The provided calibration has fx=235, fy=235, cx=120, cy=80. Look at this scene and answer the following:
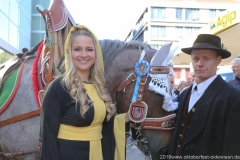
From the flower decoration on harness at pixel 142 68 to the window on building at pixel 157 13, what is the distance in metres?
46.5

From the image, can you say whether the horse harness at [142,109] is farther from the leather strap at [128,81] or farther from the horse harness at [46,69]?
the horse harness at [46,69]

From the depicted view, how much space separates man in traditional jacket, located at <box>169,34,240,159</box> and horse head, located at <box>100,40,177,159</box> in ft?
0.42

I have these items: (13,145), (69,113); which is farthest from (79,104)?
(13,145)

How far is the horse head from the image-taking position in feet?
7.15

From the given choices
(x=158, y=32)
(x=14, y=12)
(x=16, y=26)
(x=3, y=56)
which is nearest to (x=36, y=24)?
(x=16, y=26)

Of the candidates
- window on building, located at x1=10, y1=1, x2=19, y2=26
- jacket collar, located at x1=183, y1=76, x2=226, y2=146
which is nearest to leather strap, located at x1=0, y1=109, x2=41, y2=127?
jacket collar, located at x1=183, y1=76, x2=226, y2=146

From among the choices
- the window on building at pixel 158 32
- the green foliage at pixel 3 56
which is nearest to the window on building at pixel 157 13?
the window on building at pixel 158 32

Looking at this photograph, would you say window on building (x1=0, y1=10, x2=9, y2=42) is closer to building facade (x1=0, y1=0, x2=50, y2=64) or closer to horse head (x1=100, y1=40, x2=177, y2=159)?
building facade (x1=0, y1=0, x2=50, y2=64)

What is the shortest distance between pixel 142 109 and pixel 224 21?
10.5 m

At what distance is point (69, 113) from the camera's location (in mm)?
1828

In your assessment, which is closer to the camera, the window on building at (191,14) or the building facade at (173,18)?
the building facade at (173,18)

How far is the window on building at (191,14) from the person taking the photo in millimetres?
47869

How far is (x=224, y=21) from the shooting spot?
36.2 ft

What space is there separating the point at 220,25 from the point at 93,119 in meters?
11.3
